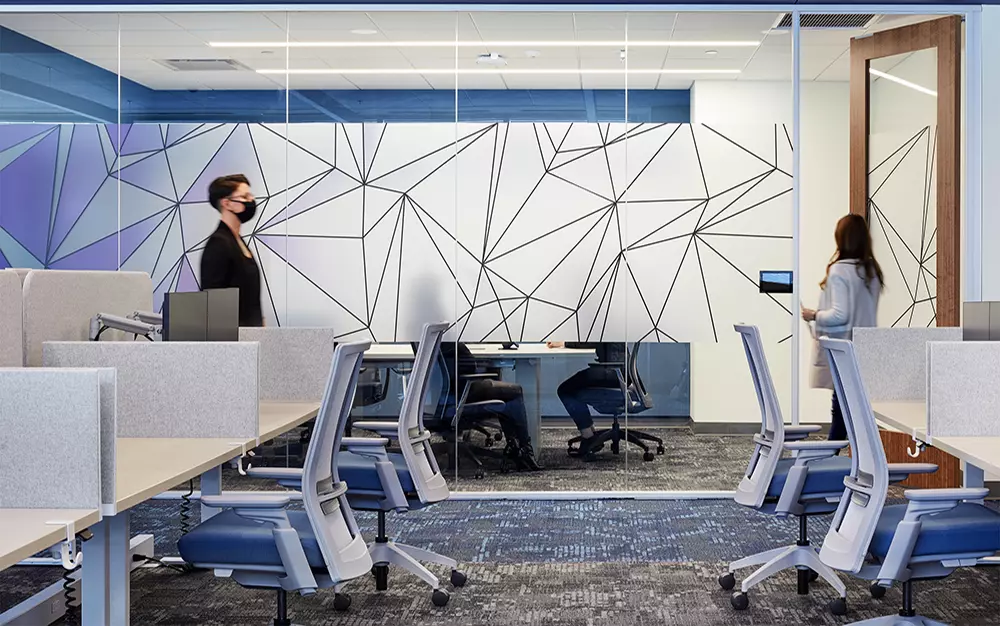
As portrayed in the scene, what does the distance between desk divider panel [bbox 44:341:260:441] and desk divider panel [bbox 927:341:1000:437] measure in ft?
7.47

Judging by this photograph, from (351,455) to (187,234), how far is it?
7.60ft

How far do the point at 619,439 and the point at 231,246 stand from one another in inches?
93.8

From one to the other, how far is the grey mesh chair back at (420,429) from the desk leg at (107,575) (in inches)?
51.5

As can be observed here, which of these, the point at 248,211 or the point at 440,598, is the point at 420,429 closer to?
the point at 440,598

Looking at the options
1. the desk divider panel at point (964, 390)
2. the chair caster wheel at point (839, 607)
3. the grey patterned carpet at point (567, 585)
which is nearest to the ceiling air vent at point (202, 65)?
the grey patterned carpet at point (567, 585)

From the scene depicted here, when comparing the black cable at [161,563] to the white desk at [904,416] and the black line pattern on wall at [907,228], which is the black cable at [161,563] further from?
the black line pattern on wall at [907,228]

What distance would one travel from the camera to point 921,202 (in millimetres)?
5730

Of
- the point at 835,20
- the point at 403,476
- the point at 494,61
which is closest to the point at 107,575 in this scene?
the point at 403,476

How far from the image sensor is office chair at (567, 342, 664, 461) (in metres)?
5.76

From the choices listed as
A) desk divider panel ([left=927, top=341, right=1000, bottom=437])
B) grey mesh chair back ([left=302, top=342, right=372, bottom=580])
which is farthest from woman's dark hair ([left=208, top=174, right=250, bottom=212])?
desk divider panel ([left=927, top=341, right=1000, bottom=437])

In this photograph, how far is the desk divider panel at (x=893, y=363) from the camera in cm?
459

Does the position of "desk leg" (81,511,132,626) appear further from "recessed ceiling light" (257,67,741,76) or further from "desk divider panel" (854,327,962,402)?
"recessed ceiling light" (257,67,741,76)

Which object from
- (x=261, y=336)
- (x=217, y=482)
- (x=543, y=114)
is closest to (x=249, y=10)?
(x=543, y=114)

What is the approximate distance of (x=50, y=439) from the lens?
243cm
